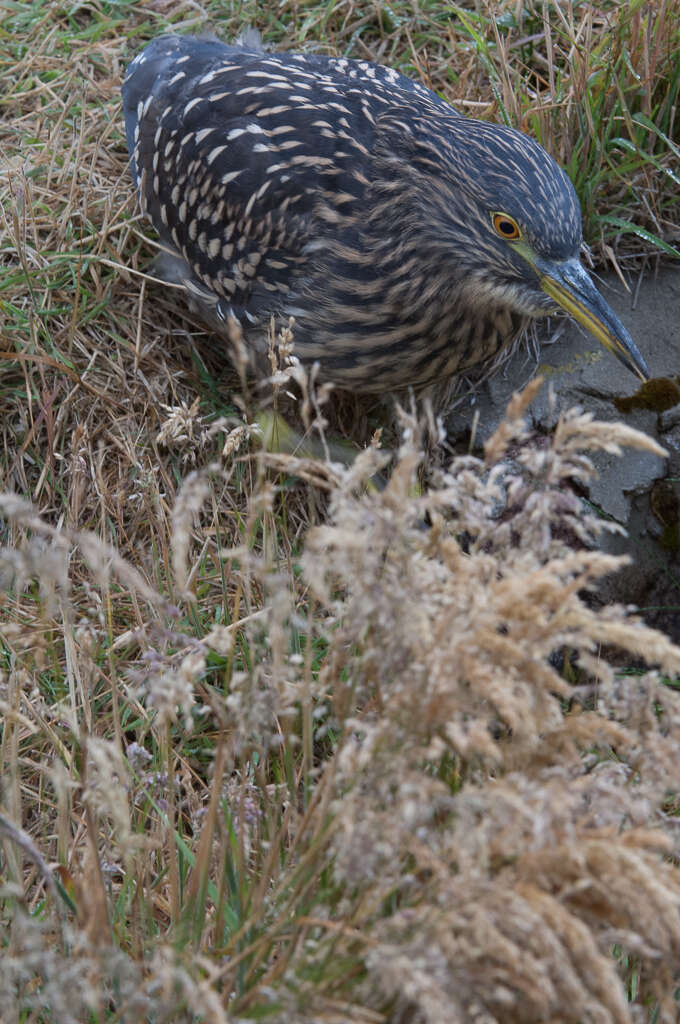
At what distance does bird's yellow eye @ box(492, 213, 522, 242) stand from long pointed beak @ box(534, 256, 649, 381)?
0.08 m

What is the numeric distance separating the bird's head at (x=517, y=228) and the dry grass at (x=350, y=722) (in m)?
0.41

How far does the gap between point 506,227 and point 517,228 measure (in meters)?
0.03

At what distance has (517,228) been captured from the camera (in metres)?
2.48

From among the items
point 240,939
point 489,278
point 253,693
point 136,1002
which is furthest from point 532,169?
point 136,1002

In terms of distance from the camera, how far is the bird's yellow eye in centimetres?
249

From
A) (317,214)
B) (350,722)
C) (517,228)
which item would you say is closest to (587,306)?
(517,228)

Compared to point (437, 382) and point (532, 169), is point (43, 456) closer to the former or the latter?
point (437, 382)

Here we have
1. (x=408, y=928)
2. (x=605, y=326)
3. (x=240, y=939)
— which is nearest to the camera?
(x=408, y=928)

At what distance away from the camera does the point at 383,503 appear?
1313 millimetres

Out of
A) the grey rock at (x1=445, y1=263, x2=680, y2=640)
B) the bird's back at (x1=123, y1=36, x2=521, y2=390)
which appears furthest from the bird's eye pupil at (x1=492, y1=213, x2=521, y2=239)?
the grey rock at (x1=445, y1=263, x2=680, y2=640)

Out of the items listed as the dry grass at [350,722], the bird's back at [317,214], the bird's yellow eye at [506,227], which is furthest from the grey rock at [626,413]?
the bird's yellow eye at [506,227]

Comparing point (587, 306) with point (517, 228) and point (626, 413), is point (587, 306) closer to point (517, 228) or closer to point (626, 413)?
point (517, 228)

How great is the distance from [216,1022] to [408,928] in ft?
0.83

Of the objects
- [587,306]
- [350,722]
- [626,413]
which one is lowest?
[626,413]
